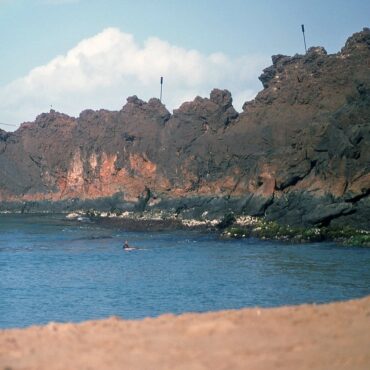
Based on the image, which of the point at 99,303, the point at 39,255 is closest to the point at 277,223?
the point at 39,255

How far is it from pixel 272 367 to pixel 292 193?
50999 millimetres

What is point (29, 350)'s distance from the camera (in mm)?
9391

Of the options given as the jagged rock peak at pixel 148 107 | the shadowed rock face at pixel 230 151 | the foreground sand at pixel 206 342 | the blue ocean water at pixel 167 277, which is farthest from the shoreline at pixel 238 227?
the foreground sand at pixel 206 342

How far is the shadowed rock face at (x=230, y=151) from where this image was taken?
5525cm

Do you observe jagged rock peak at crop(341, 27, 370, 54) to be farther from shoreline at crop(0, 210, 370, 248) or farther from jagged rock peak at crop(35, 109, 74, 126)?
jagged rock peak at crop(35, 109, 74, 126)

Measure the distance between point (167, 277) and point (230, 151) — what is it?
6040cm

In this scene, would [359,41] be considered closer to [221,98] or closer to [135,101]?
[221,98]

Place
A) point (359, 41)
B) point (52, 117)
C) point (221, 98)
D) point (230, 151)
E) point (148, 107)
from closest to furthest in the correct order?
point (359, 41)
point (230, 151)
point (221, 98)
point (148, 107)
point (52, 117)

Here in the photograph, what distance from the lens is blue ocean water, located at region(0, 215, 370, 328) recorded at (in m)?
24.1

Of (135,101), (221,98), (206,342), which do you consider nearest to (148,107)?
(135,101)

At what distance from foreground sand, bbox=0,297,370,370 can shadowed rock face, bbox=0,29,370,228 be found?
3864 cm

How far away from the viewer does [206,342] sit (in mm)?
9633

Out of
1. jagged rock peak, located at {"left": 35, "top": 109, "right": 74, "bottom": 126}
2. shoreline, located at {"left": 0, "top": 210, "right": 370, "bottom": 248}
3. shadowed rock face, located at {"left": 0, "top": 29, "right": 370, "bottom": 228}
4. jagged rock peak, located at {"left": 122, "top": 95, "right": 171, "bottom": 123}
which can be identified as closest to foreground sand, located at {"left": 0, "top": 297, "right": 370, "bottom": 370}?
shoreline, located at {"left": 0, "top": 210, "right": 370, "bottom": 248}

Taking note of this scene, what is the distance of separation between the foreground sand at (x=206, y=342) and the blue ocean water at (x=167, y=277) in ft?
35.3
